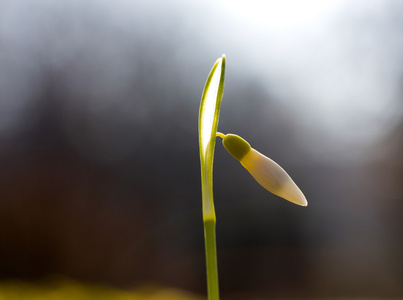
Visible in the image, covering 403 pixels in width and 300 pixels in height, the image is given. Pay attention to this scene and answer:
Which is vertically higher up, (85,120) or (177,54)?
(177,54)

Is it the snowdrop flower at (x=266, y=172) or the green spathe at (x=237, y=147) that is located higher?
the green spathe at (x=237, y=147)

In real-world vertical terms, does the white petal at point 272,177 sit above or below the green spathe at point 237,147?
below

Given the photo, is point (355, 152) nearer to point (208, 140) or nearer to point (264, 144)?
point (264, 144)

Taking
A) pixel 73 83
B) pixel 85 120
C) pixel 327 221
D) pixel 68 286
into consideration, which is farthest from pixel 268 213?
pixel 73 83

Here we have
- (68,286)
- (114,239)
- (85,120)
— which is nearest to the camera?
(68,286)

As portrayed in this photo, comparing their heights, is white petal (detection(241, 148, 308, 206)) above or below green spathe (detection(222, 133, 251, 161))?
below
